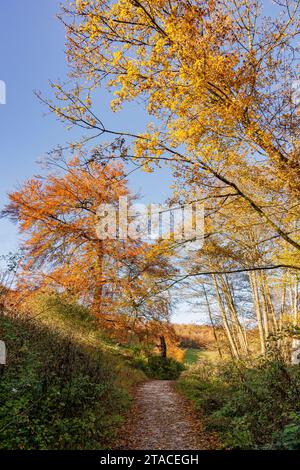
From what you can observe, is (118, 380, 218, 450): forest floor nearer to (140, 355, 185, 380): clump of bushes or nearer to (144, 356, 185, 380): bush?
(140, 355, 185, 380): clump of bushes

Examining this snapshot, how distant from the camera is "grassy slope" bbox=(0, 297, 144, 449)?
14.9 ft

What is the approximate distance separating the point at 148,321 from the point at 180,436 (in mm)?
10095

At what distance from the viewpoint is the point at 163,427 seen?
705cm

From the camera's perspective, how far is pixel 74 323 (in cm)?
1305

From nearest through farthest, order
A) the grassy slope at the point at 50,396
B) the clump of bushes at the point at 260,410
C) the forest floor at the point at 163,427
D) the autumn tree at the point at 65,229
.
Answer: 1. the grassy slope at the point at 50,396
2. the clump of bushes at the point at 260,410
3. the forest floor at the point at 163,427
4. the autumn tree at the point at 65,229

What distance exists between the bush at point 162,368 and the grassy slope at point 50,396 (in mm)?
9807

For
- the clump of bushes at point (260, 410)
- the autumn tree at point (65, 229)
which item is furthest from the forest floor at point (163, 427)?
the autumn tree at point (65, 229)

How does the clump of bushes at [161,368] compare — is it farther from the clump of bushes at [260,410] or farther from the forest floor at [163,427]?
the clump of bushes at [260,410]

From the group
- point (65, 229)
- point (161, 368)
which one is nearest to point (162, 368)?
point (161, 368)

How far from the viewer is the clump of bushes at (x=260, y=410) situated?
4688 millimetres

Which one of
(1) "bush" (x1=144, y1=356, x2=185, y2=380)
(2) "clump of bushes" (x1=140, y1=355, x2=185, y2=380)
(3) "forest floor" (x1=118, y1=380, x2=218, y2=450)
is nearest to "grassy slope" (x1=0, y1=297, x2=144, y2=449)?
(3) "forest floor" (x1=118, y1=380, x2=218, y2=450)

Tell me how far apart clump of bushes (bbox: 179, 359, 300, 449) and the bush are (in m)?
10.3

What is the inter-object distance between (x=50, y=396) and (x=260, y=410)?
3.73 metres

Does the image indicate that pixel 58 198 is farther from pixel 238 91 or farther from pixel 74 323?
pixel 238 91
